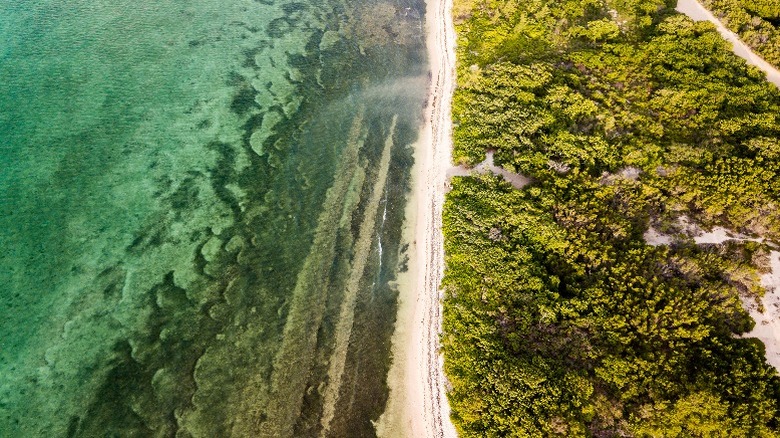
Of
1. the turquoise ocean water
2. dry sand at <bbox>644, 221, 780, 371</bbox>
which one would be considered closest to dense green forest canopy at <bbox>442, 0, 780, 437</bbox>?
dry sand at <bbox>644, 221, 780, 371</bbox>

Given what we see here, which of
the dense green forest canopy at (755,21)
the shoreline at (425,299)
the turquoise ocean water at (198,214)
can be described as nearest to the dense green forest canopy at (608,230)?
the shoreline at (425,299)

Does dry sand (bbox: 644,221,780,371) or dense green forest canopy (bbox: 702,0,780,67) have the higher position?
dense green forest canopy (bbox: 702,0,780,67)

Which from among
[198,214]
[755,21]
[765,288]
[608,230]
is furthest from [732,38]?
[198,214]

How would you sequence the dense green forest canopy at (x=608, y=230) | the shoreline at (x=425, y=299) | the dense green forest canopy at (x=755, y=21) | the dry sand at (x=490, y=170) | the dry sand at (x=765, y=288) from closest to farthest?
the dense green forest canopy at (x=608, y=230) < the shoreline at (x=425, y=299) < the dry sand at (x=765, y=288) < the dry sand at (x=490, y=170) < the dense green forest canopy at (x=755, y=21)

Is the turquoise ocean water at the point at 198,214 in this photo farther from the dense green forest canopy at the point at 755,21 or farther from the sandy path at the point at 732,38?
the dense green forest canopy at the point at 755,21

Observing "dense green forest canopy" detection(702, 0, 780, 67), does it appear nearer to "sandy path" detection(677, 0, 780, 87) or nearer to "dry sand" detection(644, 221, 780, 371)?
"sandy path" detection(677, 0, 780, 87)

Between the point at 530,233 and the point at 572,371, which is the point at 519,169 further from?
the point at 572,371
